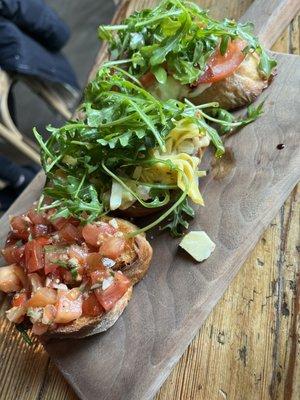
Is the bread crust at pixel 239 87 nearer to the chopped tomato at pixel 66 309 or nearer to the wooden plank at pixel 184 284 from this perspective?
the wooden plank at pixel 184 284

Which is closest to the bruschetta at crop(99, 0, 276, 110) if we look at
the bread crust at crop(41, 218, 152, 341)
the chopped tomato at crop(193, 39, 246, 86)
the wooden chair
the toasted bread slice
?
the chopped tomato at crop(193, 39, 246, 86)

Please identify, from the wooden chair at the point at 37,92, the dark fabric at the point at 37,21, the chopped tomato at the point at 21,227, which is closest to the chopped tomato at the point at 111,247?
the chopped tomato at the point at 21,227

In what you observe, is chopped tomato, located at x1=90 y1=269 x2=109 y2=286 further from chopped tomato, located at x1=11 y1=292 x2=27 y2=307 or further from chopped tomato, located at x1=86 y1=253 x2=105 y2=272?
chopped tomato, located at x1=11 y1=292 x2=27 y2=307

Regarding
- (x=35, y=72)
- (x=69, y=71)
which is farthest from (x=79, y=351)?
(x=69, y=71)

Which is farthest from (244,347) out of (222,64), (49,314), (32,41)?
(32,41)

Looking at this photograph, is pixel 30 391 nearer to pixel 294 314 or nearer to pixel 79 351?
pixel 79 351

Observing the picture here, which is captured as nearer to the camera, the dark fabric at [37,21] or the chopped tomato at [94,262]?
the chopped tomato at [94,262]
